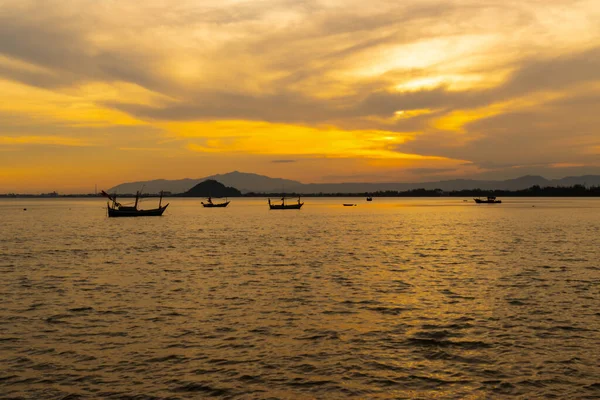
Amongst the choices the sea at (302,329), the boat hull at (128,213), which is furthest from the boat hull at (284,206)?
the sea at (302,329)

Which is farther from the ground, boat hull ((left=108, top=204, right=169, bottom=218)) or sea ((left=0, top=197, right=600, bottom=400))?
boat hull ((left=108, top=204, right=169, bottom=218))

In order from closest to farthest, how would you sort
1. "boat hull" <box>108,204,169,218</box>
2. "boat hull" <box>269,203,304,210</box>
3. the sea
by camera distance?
the sea → "boat hull" <box>108,204,169,218</box> → "boat hull" <box>269,203,304,210</box>

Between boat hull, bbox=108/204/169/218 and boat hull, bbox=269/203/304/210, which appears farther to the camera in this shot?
boat hull, bbox=269/203/304/210

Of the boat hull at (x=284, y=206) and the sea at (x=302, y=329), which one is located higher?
the boat hull at (x=284, y=206)

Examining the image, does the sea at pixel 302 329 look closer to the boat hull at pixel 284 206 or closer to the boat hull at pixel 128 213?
the boat hull at pixel 128 213

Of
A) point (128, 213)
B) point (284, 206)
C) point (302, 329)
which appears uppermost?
point (284, 206)

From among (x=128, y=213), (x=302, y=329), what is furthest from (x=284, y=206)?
(x=302, y=329)

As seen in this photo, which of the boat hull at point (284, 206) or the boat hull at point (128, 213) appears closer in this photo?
the boat hull at point (128, 213)

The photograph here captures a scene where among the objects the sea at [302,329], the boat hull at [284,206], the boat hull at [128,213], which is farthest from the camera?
the boat hull at [284,206]

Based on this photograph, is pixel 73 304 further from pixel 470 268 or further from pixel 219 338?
pixel 470 268

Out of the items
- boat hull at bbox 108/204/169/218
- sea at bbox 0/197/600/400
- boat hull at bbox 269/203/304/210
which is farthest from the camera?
boat hull at bbox 269/203/304/210

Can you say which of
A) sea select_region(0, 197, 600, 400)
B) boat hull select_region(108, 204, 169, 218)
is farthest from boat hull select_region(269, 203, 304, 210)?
sea select_region(0, 197, 600, 400)

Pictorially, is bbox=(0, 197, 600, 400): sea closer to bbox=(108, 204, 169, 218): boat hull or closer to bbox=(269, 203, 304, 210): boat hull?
bbox=(108, 204, 169, 218): boat hull

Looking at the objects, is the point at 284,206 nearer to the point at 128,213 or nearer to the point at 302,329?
the point at 128,213
